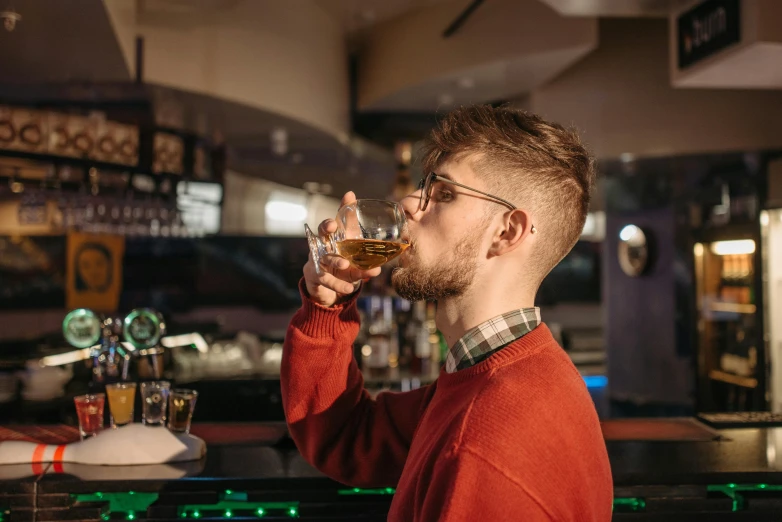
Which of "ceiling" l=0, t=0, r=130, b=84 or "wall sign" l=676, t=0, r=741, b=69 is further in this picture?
"wall sign" l=676, t=0, r=741, b=69

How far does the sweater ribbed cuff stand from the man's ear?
1.38ft

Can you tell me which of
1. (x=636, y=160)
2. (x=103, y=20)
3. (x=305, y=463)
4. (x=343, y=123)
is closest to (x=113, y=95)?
(x=103, y=20)

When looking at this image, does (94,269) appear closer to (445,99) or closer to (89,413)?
(445,99)

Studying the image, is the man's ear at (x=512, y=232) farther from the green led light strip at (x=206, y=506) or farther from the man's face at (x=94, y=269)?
the man's face at (x=94, y=269)

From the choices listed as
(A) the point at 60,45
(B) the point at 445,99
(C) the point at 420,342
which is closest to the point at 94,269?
(A) the point at 60,45

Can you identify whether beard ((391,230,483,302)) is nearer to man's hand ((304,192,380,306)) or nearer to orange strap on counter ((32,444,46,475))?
man's hand ((304,192,380,306))

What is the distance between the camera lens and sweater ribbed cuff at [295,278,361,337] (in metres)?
1.61

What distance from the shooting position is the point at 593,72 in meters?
5.98

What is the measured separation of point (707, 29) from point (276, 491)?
10.2 ft

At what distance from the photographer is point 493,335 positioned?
4.36 feet

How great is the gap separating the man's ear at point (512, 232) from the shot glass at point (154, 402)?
3.55ft

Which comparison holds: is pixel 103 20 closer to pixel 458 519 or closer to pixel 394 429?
pixel 394 429

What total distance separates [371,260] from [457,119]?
336 mm

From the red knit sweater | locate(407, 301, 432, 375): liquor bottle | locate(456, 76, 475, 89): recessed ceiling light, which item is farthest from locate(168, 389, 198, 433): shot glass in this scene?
locate(456, 76, 475, 89): recessed ceiling light
